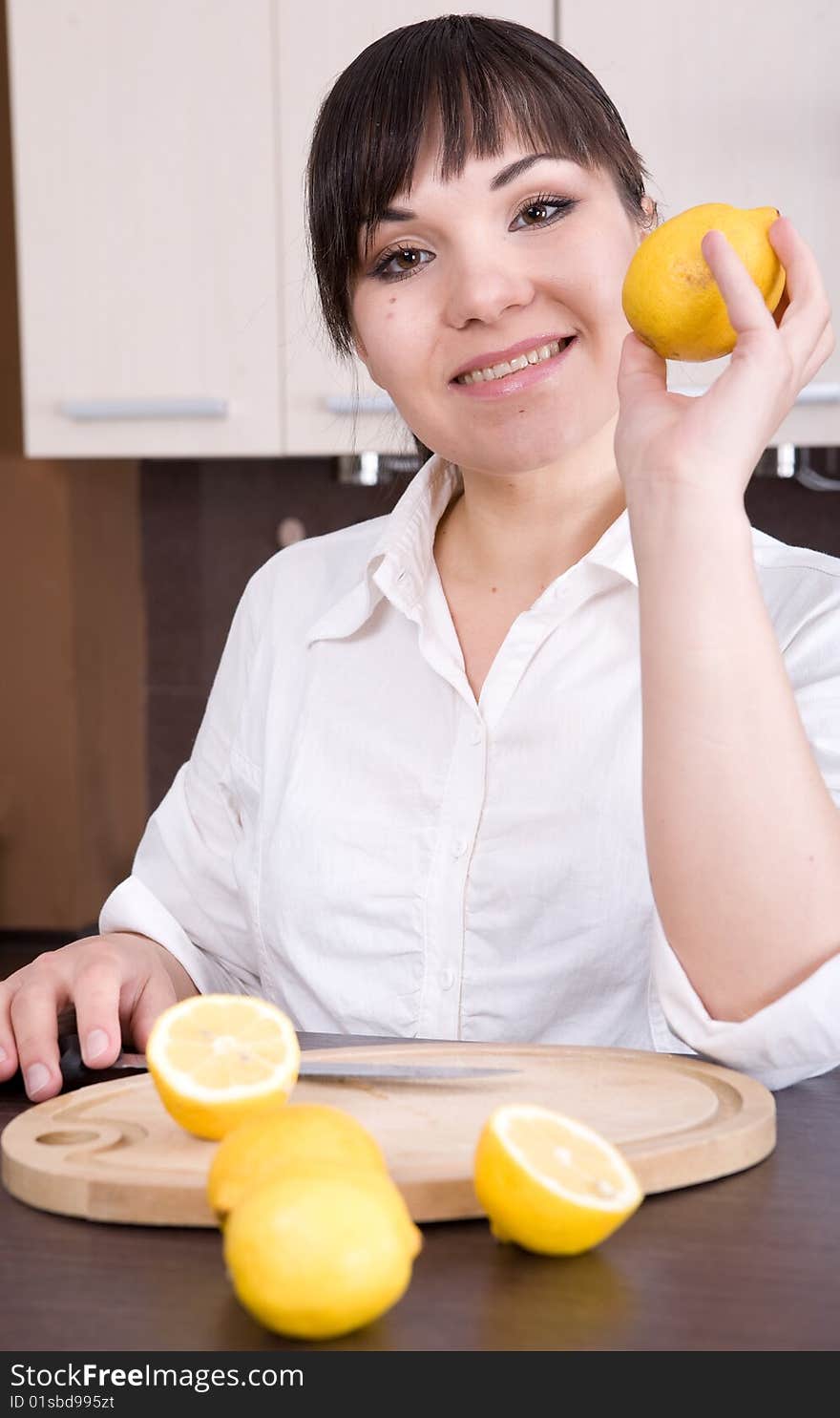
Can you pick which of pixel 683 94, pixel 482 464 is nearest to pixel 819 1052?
pixel 482 464

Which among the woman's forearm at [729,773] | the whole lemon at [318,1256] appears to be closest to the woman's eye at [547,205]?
the woman's forearm at [729,773]

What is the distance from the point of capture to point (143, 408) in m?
2.36

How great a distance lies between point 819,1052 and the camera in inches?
33.0

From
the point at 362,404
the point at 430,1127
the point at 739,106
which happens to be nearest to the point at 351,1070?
the point at 430,1127

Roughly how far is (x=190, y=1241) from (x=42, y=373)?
1.99 m

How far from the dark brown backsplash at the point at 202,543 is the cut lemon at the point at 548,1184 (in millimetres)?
2023

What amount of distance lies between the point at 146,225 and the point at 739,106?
2.88ft

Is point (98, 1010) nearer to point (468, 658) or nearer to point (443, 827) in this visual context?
point (443, 827)

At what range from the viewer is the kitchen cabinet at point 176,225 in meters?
2.27

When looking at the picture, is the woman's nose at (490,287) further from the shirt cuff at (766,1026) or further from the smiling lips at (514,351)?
the shirt cuff at (766,1026)

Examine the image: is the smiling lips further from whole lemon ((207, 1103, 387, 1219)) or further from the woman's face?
whole lemon ((207, 1103, 387, 1219))

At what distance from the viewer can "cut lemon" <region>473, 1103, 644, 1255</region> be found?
582 mm

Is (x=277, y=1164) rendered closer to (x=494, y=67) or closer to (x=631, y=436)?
(x=631, y=436)

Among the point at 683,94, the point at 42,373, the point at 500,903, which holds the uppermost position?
the point at 683,94
